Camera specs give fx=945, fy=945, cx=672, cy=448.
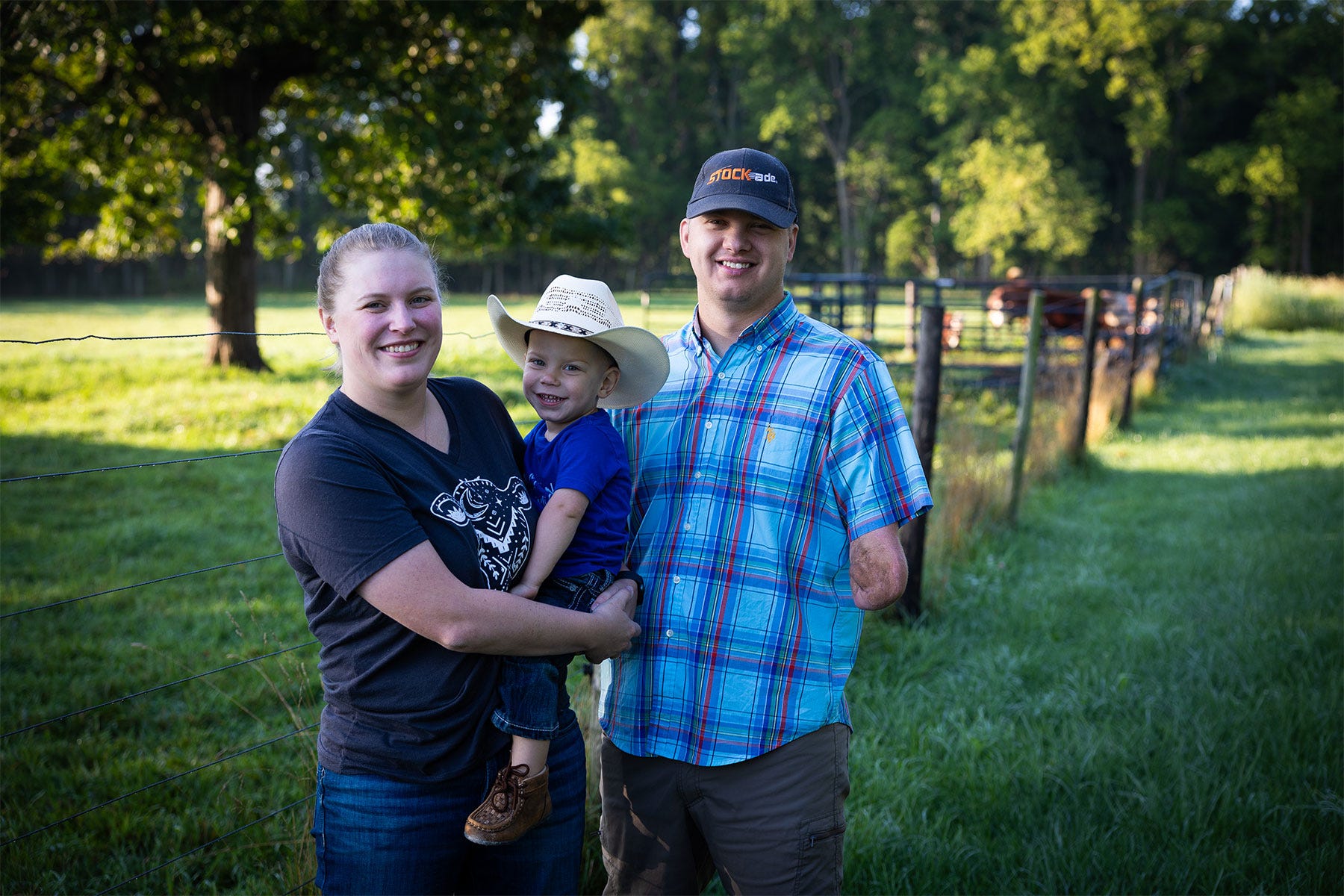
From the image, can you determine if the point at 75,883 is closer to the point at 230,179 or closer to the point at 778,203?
the point at 778,203

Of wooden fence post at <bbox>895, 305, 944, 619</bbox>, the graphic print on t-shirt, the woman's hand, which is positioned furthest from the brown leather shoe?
wooden fence post at <bbox>895, 305, 944, 619</bbox>

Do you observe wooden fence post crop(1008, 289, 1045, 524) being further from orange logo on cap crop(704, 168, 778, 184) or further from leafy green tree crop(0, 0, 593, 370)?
leafy green tree crop(0, 0, 593, 370)

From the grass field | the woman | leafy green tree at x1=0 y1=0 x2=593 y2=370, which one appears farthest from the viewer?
leafy green tree at x1=0 y1=0 x2=593 y2=370

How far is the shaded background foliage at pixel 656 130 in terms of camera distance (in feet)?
37.6

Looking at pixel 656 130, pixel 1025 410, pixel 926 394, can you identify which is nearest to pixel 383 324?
pixel 926 394

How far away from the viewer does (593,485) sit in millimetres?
2020

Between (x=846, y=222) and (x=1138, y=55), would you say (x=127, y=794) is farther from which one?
(x=846, y=222)

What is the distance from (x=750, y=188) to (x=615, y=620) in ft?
3.34

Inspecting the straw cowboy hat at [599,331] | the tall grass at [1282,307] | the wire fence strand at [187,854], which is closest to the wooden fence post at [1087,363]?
the straw cowboy hat at [599,331]

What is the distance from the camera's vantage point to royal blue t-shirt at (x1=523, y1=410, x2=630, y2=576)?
2045 millimetres

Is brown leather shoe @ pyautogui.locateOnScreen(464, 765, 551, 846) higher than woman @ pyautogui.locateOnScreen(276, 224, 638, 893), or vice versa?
woman @ pyautogui.locateOnScreen(276, 224, 638, 893)

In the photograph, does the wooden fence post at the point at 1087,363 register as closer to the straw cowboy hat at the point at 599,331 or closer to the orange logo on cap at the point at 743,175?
the orange logo on cap at the point at 743,175

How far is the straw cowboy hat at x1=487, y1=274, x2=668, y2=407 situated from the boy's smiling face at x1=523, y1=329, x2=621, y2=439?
3 cm

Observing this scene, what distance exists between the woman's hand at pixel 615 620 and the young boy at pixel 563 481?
0.04 meters
